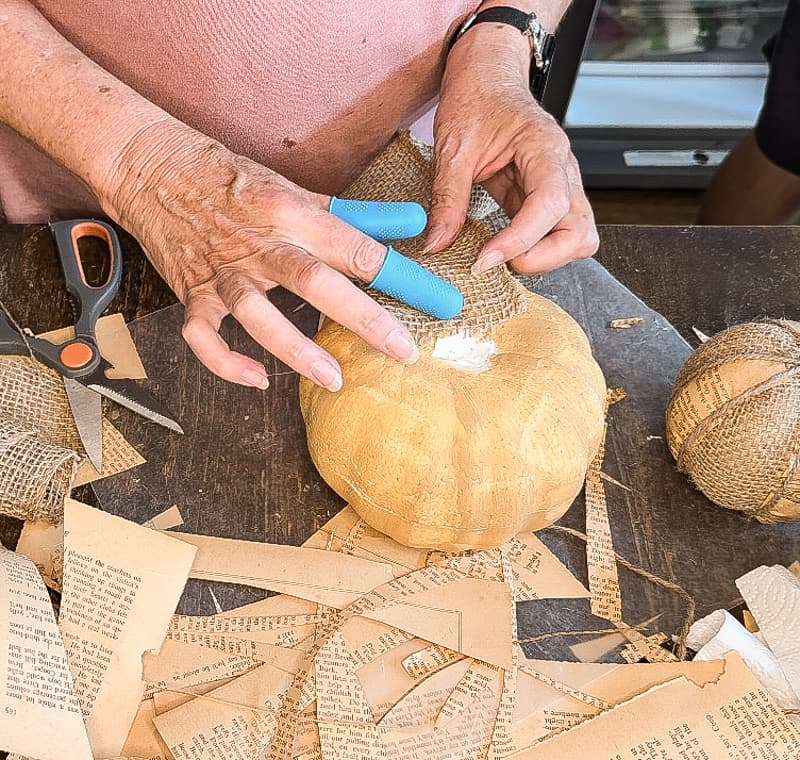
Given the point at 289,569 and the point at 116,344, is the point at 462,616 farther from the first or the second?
the point at 116,344

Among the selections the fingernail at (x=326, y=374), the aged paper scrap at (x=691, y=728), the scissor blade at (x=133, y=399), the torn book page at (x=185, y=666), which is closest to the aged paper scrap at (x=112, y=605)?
the torn book page at (x=185, y=666)

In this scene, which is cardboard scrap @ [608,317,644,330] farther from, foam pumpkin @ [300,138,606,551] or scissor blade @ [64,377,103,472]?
scissor blade @ [64,377,103,472]

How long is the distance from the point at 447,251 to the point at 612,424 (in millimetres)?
272

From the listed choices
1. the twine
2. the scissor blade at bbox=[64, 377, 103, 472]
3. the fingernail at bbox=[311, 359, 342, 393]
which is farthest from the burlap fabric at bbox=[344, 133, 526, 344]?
the scissor blade at bbox=[64, 377, 103, 472]

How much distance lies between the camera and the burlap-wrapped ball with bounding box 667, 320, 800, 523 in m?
0.78

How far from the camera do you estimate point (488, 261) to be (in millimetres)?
792

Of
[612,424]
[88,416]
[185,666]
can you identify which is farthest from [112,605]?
[612,424]

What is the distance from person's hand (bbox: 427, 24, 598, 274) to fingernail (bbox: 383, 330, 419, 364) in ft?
0.42

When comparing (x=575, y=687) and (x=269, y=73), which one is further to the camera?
(x=269, y=73)

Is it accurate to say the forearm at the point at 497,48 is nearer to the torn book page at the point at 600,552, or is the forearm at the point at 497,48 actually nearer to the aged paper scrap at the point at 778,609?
the torn book page at the point at 600,552

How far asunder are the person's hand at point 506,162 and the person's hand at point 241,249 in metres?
0.15

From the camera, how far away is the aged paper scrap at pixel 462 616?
77cm

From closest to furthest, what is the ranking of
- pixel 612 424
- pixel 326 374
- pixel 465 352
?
pixel 326 374 < pixel 465 352 < pixel 612 424

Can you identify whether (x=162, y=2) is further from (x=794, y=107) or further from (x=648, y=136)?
(x=648, y=136)
